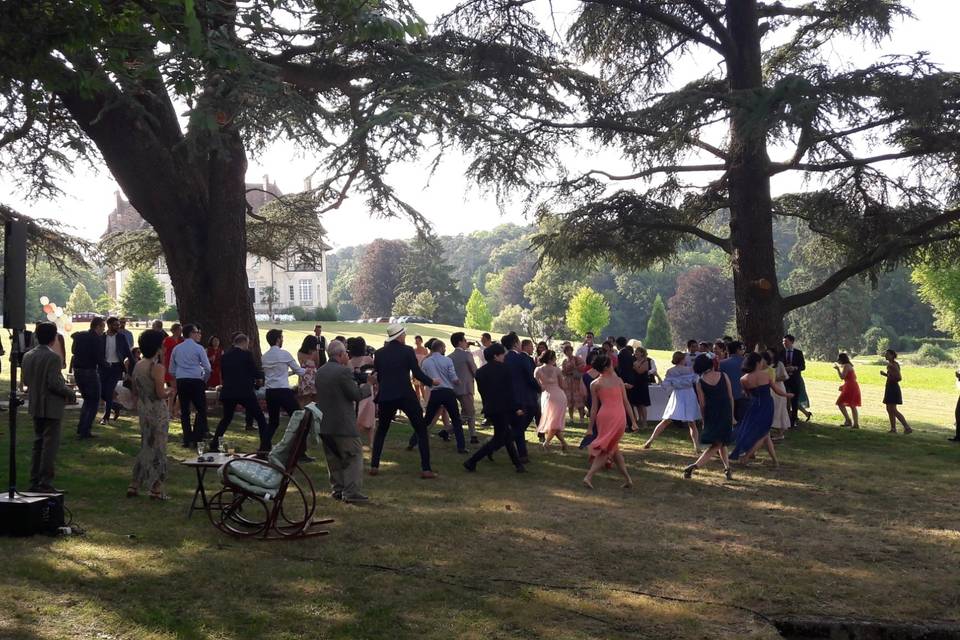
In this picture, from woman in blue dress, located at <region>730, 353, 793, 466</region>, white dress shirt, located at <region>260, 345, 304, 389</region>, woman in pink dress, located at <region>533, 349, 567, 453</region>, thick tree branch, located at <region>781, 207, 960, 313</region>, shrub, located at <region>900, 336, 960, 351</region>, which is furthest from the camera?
shrub, located at <region>900, 336, 960, 351</region>

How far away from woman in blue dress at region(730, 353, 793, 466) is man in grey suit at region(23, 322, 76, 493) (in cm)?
827

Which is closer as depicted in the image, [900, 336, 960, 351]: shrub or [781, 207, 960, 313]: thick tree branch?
[781, 207, 960, 313]: thick tree branch

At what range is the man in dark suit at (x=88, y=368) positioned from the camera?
13.6m

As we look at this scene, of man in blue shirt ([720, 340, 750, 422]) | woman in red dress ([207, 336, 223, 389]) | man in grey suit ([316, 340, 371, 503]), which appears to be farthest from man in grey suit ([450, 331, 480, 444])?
man in grey suit ([316, 340, 371, 503])

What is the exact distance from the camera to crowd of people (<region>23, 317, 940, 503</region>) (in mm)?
9805

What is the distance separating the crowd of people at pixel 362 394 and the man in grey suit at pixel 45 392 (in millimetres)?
12

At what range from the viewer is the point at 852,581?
7.66 m

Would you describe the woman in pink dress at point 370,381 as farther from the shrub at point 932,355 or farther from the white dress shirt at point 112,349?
the shrub at point 932,355

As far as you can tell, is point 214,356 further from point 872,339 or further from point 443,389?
point 872,339

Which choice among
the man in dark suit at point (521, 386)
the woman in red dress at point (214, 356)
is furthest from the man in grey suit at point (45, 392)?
the woman in red dress at point (214, 356)

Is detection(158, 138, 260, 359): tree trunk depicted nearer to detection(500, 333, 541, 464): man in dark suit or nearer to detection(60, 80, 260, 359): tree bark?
detection(60, 80, 260, 359): tree bark

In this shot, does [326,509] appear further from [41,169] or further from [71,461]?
[41,169]

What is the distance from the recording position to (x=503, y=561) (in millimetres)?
7996

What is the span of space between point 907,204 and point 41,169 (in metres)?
17.1
